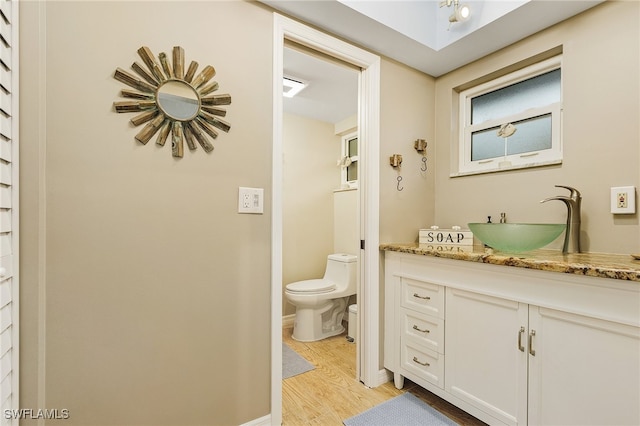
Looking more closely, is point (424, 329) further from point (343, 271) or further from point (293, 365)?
point (343, 271)

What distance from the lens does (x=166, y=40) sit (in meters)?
1.28

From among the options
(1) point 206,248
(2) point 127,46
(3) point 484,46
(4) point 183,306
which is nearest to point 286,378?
(4) point 183,306

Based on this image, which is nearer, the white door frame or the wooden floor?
the wooden floor

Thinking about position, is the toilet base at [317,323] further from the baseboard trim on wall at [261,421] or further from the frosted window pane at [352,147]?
the frosted window pane at [352,147]

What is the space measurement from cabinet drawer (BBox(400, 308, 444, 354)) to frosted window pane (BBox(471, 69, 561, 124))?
1.41 metres

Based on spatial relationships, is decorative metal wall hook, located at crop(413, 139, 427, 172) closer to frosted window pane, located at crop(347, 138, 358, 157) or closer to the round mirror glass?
frosted window pane, located at crop(347, 138, 358, 157)

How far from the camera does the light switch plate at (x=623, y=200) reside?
1.43m

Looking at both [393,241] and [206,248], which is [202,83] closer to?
[206,248]

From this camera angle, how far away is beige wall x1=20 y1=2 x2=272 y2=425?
1065 millimetres

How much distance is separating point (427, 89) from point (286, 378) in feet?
7.43

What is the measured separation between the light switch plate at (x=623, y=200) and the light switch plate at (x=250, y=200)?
67.0 inches

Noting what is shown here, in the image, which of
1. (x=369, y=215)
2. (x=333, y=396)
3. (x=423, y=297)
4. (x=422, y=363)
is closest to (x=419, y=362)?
(x=422, y=363)

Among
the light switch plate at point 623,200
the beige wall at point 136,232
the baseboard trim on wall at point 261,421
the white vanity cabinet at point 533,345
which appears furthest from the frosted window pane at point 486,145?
the baseboard trim on wall at point 261,421

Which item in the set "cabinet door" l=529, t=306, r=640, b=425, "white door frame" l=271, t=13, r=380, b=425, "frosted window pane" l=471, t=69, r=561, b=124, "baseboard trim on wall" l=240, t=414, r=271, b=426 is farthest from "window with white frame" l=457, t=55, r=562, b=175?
"baseboard trim on wall" l=240, t=414, r=271, b=426
